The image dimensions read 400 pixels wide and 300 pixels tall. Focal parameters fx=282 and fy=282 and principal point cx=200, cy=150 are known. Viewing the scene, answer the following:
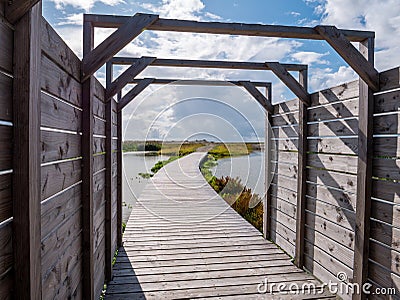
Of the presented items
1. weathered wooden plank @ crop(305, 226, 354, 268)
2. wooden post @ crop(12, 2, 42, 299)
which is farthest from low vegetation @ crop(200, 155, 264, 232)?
wooden post @ crop(12, 2, 42, 299)

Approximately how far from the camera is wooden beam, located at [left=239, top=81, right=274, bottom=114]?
3.51 metres

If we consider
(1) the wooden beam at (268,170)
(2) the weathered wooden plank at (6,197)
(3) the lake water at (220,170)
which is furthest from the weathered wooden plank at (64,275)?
(1) the wooden beam at (268,170)

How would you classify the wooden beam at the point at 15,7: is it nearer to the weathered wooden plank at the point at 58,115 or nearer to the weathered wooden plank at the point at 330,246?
the weathered wooden plank at the point at 58,115

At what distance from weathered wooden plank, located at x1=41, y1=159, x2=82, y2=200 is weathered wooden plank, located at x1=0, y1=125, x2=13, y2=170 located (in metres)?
0.27

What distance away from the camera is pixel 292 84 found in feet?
9.04

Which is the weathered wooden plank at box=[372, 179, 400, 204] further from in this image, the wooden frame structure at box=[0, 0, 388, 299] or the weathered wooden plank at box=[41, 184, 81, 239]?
the weathered wooden plank at box=[41, 184, 81, 239]

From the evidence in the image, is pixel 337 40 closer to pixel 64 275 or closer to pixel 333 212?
pixel 333 212

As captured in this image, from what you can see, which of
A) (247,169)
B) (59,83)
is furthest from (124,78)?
(247,169)

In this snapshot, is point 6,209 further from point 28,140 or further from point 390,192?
point 390,192

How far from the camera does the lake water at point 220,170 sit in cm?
418

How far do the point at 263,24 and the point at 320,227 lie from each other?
1.78 metres

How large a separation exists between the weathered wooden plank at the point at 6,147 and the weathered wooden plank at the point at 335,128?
6.85 ft

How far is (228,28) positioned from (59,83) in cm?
119

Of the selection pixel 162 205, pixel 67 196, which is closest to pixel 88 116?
pixel 67 196
